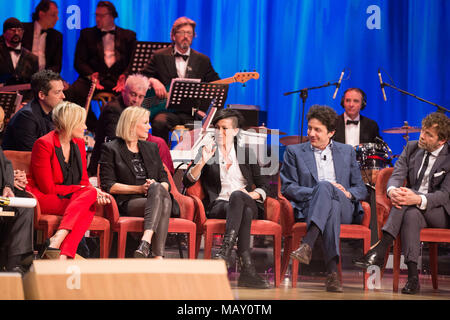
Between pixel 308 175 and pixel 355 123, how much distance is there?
2.09m

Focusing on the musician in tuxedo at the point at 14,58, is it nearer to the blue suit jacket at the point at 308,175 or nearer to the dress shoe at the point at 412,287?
the blue suit jacket at the point at 308,175

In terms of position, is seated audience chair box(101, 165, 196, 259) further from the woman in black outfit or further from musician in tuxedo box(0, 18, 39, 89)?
musician in tuxedo box(0, 18, 39, 89)

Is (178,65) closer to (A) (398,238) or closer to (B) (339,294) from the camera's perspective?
(A) (398,238)

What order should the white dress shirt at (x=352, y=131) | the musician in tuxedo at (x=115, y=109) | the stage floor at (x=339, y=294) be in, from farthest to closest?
1. the white dress shirt at (x=352, y=131)
2. the musician in tuxedo at (x=115, y=109)
3. the stage floor at (x=339, y=294)

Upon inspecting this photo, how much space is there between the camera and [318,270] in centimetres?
462

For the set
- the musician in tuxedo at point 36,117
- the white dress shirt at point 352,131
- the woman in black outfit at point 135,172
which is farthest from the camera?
the white dress shirt at point 352,131

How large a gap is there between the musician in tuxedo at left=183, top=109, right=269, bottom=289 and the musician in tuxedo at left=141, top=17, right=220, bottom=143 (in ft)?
Answer: 4.90

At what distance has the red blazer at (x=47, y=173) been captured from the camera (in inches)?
147

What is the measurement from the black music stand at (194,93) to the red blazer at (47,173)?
1.71m

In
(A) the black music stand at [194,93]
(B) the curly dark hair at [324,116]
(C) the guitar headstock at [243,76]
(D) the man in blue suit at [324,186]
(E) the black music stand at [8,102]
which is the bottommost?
(D) the man in blue suit at [324,186]

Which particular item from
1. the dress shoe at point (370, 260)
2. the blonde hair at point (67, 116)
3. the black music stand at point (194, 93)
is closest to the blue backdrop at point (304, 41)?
the black music stand at point (194, 93)

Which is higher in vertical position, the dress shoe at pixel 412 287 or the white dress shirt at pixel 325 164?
the white dress shirt at pixel 325 164
